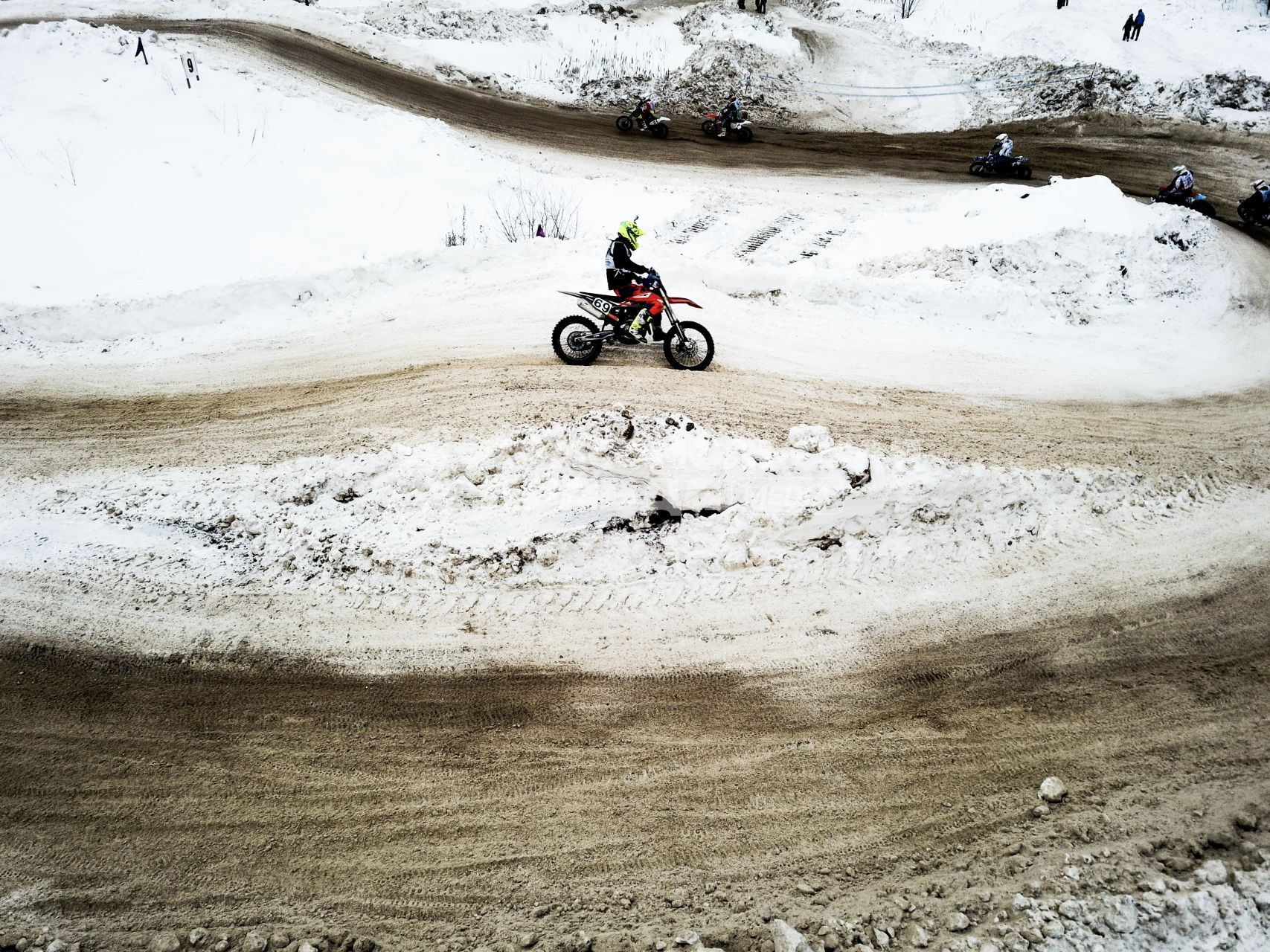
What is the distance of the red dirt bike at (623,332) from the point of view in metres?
9.09

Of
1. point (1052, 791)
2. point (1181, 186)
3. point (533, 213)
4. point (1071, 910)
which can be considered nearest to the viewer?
point (1071, 910)

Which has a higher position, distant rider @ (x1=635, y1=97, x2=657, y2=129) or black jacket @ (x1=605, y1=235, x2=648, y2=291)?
distant rider @ (x1=635, y1=97, x2=657, y2=129)

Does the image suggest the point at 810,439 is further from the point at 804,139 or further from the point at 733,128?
the point at 804,139

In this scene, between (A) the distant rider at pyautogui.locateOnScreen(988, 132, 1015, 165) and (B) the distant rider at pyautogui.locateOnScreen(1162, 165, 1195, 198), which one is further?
(A) the distant rider at pyautogui.locateOnScreen(988, 132, 1015, 165)

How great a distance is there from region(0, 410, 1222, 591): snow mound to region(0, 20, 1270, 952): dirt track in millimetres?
1051

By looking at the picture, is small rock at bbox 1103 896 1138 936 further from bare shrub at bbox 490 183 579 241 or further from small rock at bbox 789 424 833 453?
bare shrub at bbox 490 183 579 241

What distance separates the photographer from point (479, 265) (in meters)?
12.0

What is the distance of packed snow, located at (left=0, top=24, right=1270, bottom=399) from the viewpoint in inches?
393

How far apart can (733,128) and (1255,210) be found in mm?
11865

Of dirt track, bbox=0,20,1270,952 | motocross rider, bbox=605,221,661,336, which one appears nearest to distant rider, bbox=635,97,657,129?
motocross rider, bbox=605,221,661,336

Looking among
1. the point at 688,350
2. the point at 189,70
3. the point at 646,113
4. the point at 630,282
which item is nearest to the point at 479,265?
the point at 630,282

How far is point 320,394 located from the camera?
9016mm

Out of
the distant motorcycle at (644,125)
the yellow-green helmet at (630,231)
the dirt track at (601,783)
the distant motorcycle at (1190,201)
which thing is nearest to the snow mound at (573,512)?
the dirt track at (601,783)

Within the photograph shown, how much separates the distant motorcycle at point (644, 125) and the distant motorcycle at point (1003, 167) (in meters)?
8.00
